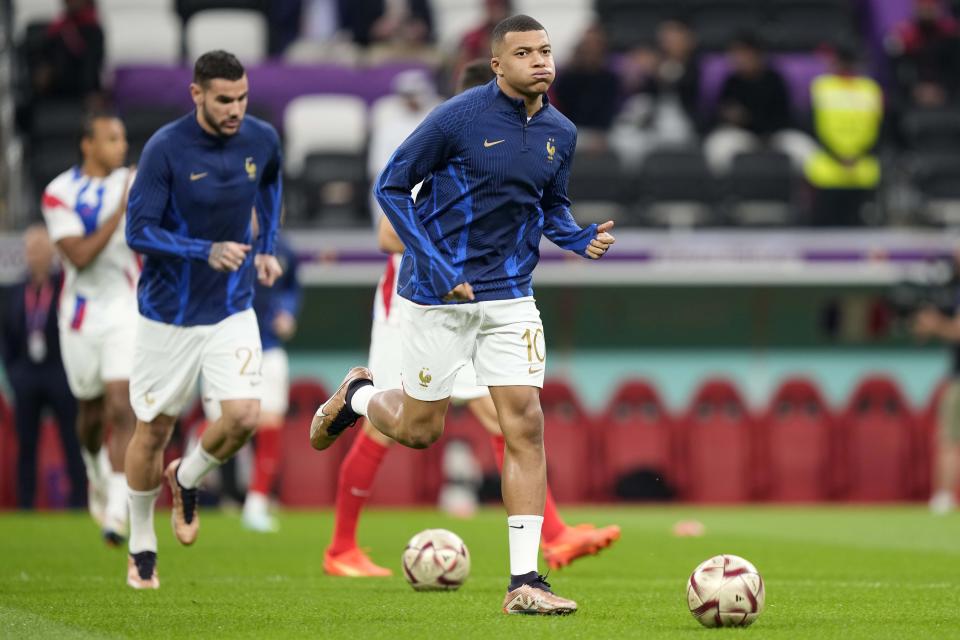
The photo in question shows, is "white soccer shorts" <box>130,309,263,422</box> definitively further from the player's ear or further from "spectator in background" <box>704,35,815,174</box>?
"spectator in background" <box>704,35,815,174</box>

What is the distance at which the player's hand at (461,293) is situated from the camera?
7211 millimetres

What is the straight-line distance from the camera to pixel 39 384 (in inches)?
663

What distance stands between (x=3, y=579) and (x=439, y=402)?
3.41m

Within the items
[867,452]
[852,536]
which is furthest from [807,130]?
[852,536]

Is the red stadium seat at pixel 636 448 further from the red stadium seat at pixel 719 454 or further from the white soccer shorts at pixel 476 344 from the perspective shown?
the white soccer shorts at pixel 476 344

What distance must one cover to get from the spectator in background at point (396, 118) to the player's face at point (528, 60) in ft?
22.7

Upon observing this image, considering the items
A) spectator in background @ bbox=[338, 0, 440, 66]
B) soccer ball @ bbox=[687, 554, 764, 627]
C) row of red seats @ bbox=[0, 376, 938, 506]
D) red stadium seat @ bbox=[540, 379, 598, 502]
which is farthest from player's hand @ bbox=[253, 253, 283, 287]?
spectator in background @ bbox=[338, 0, 440, 66]

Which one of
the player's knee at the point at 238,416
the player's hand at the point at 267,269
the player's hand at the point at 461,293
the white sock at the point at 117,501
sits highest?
the player's hand at the point at 267,269

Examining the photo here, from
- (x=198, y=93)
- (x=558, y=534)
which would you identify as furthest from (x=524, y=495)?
(x=198, y=93)

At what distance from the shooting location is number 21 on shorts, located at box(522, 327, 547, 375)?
7.52 m

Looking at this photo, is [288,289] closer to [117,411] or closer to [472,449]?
[117,411]

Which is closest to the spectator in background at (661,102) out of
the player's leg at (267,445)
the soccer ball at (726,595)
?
the player's leg at (267,445)

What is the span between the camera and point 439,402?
7660mm

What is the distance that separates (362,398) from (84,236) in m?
4.21
